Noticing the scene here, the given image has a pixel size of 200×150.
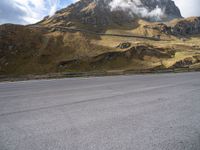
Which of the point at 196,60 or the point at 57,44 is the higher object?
the point at 57,44

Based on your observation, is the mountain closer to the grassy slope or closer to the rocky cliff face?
the grassy slope

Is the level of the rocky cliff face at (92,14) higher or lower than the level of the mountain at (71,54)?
higher

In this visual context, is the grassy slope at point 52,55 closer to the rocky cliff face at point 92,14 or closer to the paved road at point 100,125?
the rocky cliff face at point 92,14

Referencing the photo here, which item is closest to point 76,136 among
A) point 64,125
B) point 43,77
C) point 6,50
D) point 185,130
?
point 64,125

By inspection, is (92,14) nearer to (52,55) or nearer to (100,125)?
(52,55)

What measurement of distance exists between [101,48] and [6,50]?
64.6 feet

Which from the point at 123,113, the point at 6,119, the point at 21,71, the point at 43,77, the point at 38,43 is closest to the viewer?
the point at 6,119

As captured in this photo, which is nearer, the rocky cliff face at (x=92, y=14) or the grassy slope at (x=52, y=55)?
the grassy slope at (x=52, y=55)

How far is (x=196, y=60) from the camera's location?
196 feet

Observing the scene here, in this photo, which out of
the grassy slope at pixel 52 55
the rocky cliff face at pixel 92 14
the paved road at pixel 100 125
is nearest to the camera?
the paved road at pixel 100 125

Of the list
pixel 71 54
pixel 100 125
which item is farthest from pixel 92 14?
pixel 100 125

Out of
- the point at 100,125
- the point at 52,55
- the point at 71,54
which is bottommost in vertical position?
the point at 100,125

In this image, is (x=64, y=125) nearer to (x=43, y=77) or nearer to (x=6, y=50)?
(x=43, y=77)

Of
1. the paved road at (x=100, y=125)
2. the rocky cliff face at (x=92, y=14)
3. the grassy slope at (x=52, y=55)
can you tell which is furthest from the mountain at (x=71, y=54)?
the paved road at (x=100, y=125)
